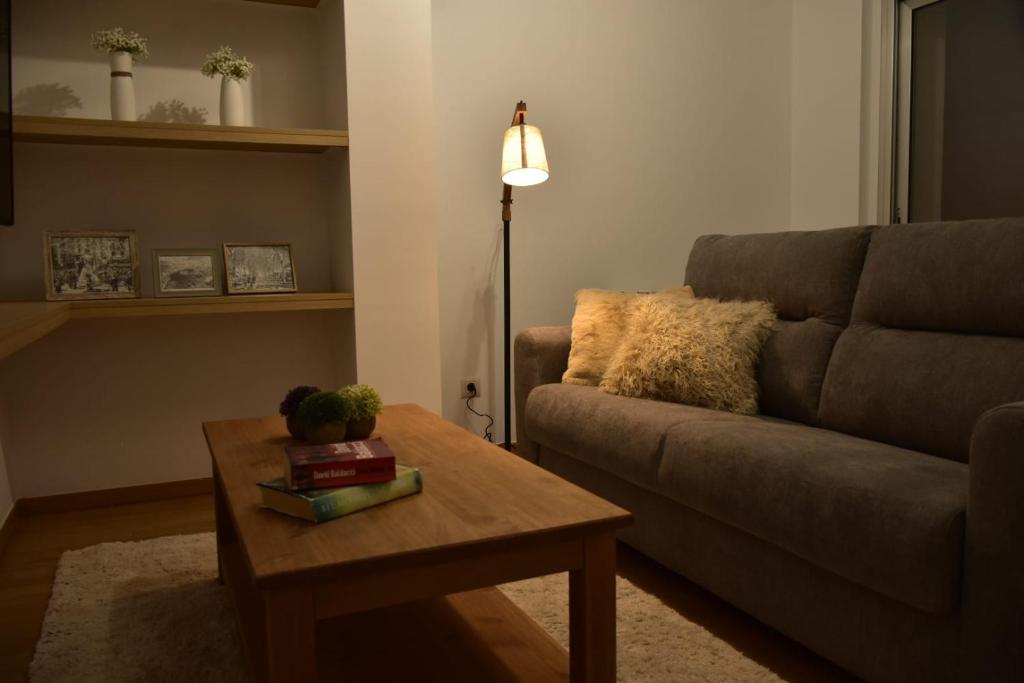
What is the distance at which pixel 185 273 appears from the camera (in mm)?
3113

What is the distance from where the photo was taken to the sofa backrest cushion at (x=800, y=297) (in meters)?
2.45

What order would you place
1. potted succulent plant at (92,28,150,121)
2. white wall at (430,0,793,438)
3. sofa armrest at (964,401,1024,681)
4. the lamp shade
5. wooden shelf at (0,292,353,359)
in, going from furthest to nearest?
white wall at (430,0,793,438) < the lamp shade < potted succulent plant at (92,28,150,121) < wooden shelf at (0,292,353,359) < sofa armrest at (964,401,1024,681)

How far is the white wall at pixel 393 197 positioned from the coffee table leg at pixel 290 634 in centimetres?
197

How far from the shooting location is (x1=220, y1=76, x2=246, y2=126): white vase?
9.90ft

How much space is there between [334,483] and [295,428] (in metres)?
0.57

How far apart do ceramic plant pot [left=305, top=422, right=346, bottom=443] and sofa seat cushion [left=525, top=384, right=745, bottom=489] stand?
820mm

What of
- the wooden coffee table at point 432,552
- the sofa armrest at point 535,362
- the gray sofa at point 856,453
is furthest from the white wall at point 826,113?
the wooden coffee table at point 432,552

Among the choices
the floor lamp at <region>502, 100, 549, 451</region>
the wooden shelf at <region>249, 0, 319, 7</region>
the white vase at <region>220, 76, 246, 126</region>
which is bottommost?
the floor lamp at <region>502, 100, 549, 451</region>

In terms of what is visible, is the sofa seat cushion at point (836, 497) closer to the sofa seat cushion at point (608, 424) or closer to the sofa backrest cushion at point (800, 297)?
the sofa seat cushion at point (608, 424)

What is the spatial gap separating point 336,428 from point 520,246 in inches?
80.8

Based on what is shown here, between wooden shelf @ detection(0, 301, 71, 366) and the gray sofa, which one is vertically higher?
wooden shelf @ detection(0, 301, 71, 366)

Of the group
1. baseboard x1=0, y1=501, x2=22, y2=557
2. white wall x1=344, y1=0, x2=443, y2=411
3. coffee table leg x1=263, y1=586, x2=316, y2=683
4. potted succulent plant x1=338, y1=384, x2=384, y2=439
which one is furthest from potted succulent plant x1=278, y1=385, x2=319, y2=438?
baseboard x1=0, y1=501, x2=22, y2=557

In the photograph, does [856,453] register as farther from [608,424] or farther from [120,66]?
[120,66]

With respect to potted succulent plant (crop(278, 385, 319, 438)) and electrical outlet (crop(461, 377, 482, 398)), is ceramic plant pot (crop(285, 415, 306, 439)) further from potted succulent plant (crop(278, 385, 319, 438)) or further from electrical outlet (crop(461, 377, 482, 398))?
electrical outlet (crop(461, 377, 482, 398))
